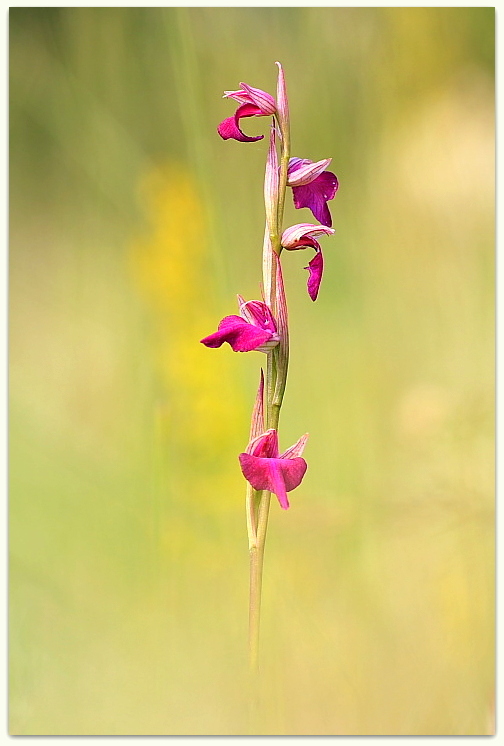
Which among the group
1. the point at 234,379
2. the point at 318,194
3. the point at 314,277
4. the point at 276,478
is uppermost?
the point at 318,194

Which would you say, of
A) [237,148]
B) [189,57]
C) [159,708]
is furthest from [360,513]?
[189,57]

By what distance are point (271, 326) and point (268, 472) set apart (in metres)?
0.17

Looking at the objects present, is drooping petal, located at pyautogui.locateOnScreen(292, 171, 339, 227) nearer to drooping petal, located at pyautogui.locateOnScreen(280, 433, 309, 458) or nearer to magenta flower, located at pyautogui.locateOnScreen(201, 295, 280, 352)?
magenta flower, located at pyautogui.locateOnScreen(201, 295, 280, 352)

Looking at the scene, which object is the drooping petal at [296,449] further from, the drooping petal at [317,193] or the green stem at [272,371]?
the drooping petal at [317,193]

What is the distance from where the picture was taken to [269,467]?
0.89 m

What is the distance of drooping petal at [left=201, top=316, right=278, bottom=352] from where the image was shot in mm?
885

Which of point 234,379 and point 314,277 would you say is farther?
point 234,379

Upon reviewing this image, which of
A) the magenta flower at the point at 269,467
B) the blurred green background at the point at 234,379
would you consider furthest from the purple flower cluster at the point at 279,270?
the blurred green background at the point at 234,379

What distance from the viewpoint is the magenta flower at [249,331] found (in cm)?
89

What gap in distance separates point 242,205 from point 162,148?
147 mm

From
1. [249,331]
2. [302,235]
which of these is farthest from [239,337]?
[302,235]

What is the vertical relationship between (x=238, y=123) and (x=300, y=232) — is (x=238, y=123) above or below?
above

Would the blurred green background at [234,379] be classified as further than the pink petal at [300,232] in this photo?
Yes

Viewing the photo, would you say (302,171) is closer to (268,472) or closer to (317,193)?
(317,193)
